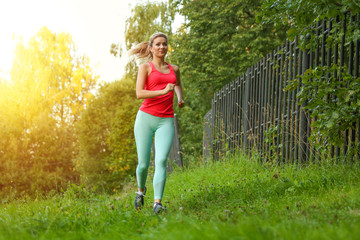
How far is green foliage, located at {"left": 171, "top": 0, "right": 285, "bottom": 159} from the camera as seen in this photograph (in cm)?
1593

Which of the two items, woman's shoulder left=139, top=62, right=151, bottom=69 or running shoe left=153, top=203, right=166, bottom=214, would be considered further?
woman's shoulder left=139, top=62, right=151, bottom=69

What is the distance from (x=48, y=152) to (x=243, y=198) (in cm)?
2664

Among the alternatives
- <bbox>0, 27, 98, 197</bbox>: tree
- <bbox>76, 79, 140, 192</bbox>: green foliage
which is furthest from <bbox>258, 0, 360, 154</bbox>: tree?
<bbox>0, 27, 98, 197</bbox>: tree

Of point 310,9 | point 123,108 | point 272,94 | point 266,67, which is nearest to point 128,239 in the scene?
point 310,9

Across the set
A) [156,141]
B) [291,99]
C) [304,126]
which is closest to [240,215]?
[156,141]

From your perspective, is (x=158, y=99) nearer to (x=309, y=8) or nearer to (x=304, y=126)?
(x=309, y=8)

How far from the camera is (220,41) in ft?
56.0

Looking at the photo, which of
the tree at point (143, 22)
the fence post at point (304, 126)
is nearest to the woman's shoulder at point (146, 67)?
the fence post at point (304, 126)

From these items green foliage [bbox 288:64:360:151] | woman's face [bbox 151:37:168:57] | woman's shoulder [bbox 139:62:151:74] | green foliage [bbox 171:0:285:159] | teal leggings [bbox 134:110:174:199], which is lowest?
teal leggings [bbox 134:110:174:199]

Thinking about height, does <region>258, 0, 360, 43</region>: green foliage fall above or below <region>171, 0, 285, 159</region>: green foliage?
below

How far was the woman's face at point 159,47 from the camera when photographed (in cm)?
512

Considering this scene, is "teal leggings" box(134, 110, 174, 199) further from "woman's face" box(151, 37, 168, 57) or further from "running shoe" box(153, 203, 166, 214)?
"woman's face" box(151, 37, 168, 57)

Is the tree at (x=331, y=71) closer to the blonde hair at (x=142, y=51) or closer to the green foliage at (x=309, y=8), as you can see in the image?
the green foliage at (x=309, y=8)

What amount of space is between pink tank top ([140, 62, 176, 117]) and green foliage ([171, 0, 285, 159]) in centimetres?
1035
